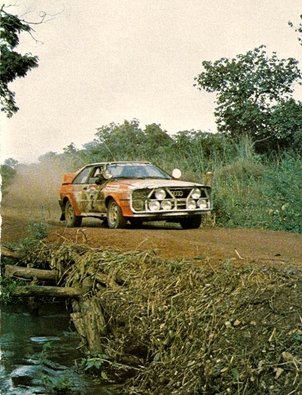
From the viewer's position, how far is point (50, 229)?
40.2ft

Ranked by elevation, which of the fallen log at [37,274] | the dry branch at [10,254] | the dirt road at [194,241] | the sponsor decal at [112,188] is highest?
the sponsor decal at [112,188]

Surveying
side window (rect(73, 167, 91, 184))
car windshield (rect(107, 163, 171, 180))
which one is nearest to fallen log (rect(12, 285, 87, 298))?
car windshield (rect(107, 163, 171, 180))

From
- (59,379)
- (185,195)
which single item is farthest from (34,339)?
(185,195)

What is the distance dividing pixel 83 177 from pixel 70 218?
2.41ft

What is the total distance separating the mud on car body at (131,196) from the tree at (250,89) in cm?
1135

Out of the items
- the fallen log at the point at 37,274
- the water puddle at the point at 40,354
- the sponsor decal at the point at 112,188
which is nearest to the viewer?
the water puddle at the point at 40,354

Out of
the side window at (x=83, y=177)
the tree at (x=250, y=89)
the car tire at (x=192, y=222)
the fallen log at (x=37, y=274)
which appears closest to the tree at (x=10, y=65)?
the fallen log at (x=37, y=274)

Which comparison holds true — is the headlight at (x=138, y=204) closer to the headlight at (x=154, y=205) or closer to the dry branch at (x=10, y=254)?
the headlight at (x=154, y=205)

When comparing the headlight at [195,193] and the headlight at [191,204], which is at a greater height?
the headlight at [195,193]

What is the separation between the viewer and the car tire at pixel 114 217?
12.5 m

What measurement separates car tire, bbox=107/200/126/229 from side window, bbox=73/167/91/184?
1.21 meters

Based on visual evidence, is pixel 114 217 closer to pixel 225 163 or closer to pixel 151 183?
pixel 151 183

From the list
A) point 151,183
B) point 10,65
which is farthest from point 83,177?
point 10,65

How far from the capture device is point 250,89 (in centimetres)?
2572
